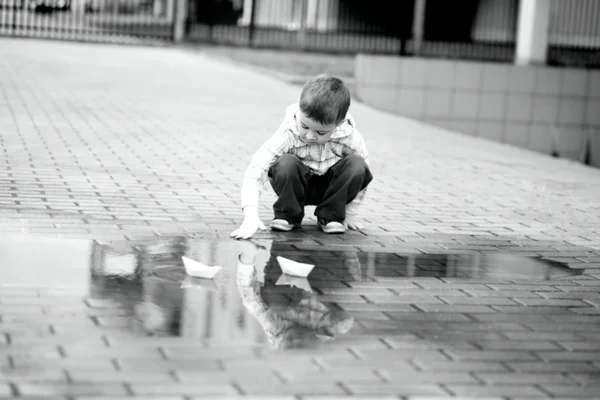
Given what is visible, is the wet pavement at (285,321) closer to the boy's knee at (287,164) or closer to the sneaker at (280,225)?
the sneaker at (280,225)

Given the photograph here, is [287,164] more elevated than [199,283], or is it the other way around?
[287,164]

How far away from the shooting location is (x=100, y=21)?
21.8 meters

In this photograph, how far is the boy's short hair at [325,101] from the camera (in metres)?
5.16

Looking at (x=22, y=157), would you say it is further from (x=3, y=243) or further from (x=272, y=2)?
(x=272, y=2)

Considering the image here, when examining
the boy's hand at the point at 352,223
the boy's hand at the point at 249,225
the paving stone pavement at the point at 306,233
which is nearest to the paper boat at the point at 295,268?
the paving stone pavement at the point at 306,233

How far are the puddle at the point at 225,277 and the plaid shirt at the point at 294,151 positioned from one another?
35 centimetres

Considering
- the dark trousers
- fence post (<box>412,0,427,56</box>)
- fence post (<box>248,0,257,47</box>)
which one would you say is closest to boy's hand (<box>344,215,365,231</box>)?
the dark trousers

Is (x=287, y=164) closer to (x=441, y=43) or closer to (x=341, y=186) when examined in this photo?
(x=341, y=186)

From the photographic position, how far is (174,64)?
55.2 ft

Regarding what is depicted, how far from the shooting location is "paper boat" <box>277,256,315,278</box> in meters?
4.76

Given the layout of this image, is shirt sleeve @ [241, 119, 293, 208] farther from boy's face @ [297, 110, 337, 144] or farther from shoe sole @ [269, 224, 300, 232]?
shoe sole @ [269, 224, 300, 232]

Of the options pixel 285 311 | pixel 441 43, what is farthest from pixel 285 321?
pixel 441 43

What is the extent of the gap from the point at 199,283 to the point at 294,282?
44 cm

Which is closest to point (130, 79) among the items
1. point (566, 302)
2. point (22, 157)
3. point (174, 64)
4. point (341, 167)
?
point (174, 64)
